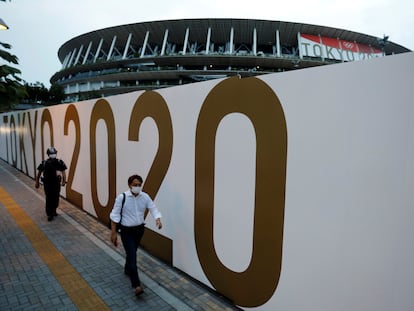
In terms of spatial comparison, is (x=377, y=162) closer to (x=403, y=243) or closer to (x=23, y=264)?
(x=403, y=243)

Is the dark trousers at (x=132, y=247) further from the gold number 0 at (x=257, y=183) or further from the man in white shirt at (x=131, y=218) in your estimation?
the gold number 0 at (x=257, y=183)

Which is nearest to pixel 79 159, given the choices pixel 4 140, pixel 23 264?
pixel 23 264

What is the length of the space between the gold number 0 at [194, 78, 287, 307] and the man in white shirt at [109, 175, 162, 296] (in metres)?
0.93

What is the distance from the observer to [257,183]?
349 centimetres

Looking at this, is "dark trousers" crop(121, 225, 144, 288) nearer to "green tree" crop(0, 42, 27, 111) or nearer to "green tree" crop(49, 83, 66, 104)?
"green tree" crop(0, 42, 27, 111)

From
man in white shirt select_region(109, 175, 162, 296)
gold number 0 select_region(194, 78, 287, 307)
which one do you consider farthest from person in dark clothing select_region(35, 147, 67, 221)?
gold number 0 select_region(194, 78, 287, 307)

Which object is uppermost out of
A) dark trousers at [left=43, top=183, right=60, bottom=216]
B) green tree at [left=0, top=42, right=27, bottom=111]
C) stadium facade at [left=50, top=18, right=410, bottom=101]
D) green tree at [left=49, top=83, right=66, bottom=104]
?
stadium facade at [left=50, top=18, right=410, bottom=101]

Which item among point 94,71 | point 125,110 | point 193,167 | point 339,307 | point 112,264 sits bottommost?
point 112,264

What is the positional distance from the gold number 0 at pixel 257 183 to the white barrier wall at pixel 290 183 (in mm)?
16

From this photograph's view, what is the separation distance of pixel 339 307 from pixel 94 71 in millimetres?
61493

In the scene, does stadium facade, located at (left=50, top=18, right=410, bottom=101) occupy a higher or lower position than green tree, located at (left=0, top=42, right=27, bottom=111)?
higher

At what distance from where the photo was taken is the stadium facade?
4794 centimetres

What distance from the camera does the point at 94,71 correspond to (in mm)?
55969

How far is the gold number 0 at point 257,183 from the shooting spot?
329cm
